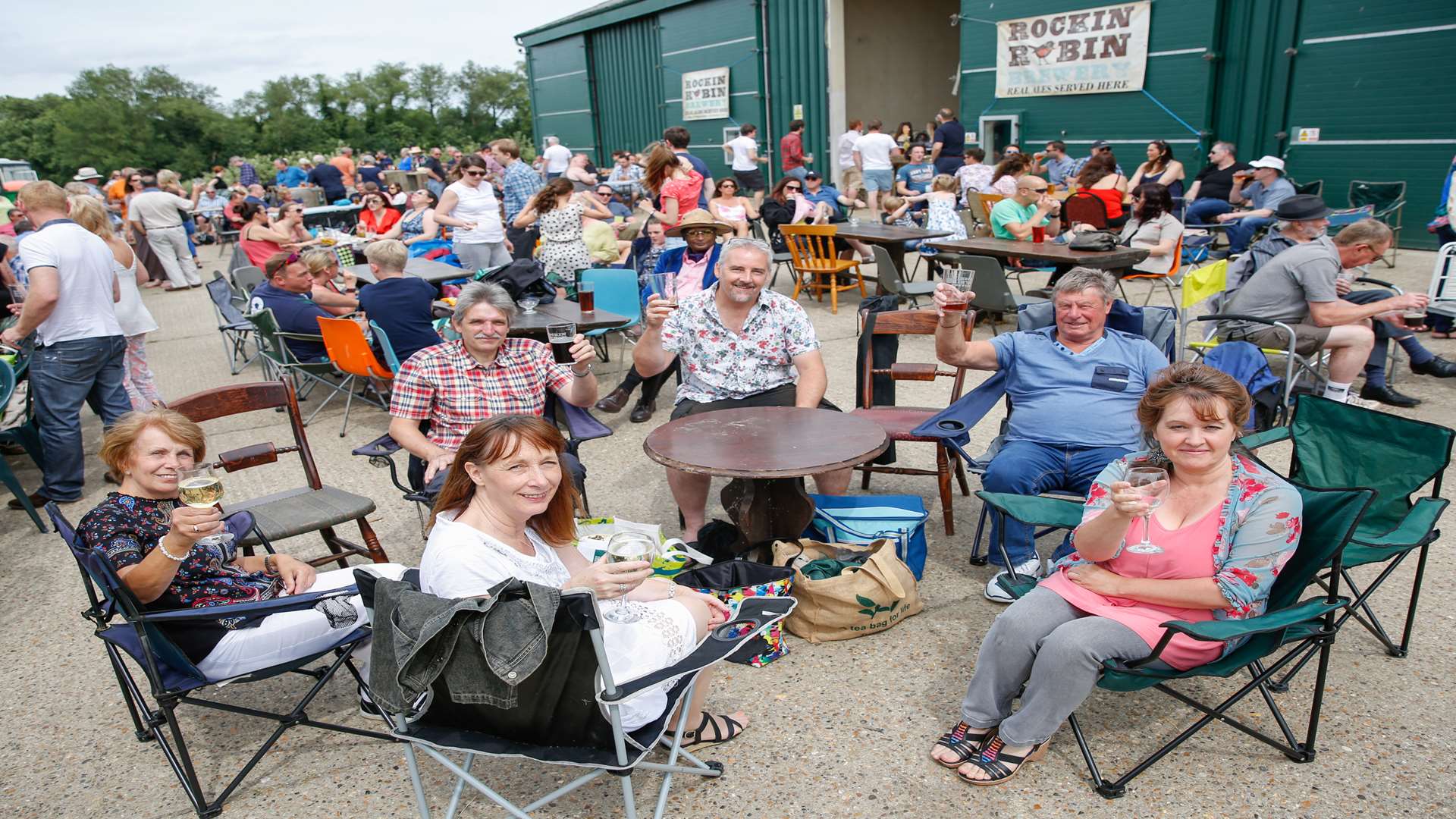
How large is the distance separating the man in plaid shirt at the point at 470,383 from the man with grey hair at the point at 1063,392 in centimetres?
165

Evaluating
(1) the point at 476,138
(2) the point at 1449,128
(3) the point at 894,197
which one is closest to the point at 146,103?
(1) the point at 476,138

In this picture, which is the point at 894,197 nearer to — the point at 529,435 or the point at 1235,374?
the point at 1235,374

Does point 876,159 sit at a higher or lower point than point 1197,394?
higher

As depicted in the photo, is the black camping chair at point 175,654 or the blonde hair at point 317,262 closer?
the black camping chair at point 175,654

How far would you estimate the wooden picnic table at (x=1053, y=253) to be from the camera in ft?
22.0

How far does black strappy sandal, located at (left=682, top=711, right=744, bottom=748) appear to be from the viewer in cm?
269

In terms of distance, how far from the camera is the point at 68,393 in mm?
4828

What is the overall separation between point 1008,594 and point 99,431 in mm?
6325

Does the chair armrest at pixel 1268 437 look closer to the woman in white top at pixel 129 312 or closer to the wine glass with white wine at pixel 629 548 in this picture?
the wine glass with white wine at pixel 629 548

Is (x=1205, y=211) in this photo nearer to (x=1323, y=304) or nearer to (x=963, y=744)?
(x=1323, y=304)

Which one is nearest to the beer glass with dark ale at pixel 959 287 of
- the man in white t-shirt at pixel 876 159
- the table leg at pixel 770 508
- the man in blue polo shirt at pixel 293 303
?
the table leg at pixel 770 508

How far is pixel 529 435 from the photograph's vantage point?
2.33 meters

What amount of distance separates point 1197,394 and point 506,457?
1.82 meters

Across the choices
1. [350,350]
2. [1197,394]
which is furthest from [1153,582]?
[350,350]
